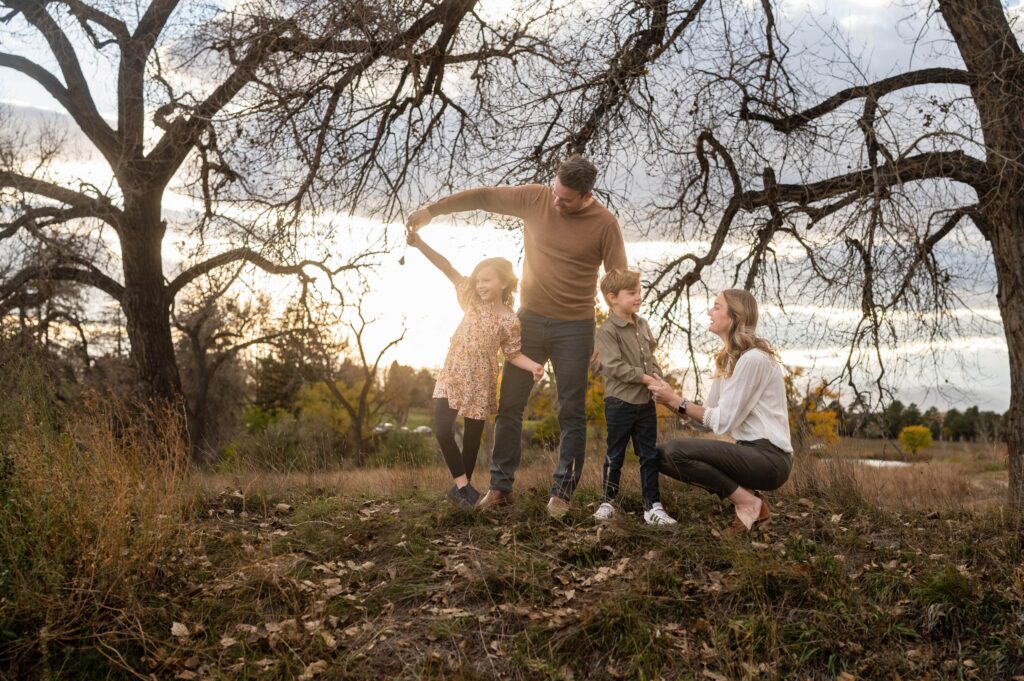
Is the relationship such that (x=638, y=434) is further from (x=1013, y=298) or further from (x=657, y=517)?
(x=1013, y=298)

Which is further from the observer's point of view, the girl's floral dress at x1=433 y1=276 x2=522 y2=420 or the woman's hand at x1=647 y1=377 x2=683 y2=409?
the girl's floral dress at x1=433 y1=276 x2=522 y2=420

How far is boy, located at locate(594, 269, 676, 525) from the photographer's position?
574cm

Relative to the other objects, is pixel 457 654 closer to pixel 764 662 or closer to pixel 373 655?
pixel 373 655

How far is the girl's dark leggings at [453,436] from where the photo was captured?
611 cm

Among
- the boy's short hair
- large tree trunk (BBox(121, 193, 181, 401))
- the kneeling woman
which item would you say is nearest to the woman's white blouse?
the kneeling woman

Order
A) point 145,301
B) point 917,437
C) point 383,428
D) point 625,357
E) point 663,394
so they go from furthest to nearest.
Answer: point 917,437
point 383,428
point 145,301
point 625,357
point 663,394

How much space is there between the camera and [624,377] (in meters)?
5.66

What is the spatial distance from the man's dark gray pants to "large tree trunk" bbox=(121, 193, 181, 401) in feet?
33.0

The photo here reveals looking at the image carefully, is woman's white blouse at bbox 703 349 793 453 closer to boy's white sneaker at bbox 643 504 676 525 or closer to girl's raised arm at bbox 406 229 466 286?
boy's white sneaker at bbox 643 504 676 525

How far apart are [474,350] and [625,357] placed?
1080 mm

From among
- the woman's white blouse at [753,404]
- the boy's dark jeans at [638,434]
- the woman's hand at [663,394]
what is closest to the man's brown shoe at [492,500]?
the boy's dark jeans at [638,434]

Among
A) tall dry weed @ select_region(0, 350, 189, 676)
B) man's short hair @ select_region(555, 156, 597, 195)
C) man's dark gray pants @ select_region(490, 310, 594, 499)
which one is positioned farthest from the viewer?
man's dark gray pants @ select_region(490, 310, 594, 499)

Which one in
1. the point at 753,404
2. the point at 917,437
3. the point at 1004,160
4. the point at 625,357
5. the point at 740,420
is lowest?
the point at 917,437

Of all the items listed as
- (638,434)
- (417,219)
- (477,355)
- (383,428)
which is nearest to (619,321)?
(638,434)
